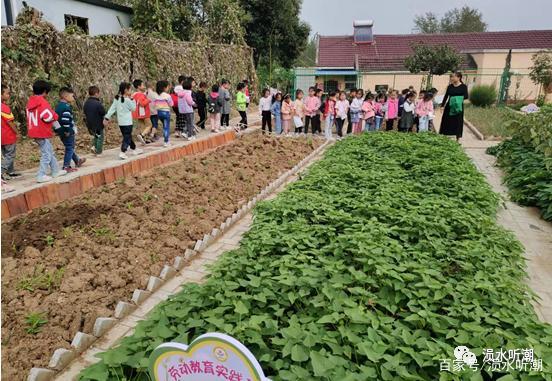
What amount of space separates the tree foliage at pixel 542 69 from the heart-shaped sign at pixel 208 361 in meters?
22.9

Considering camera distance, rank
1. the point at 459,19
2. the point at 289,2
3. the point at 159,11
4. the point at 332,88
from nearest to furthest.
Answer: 1. the point at 159,11
2. the point at 289,2
3. the point at 332,88
4. the point at 459,19

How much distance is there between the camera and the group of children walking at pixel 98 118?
233 inches

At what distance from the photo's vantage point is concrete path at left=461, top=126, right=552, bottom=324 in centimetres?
372

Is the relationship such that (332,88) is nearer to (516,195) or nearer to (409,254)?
(516,195)

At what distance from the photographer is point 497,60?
84.4 ft

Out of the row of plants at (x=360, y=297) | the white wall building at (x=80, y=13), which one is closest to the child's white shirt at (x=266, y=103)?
the white wall building at (x=80, y=13)

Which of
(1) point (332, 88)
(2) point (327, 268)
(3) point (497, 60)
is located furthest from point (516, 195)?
(3) point (497, 60)

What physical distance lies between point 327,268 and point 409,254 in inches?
32.3

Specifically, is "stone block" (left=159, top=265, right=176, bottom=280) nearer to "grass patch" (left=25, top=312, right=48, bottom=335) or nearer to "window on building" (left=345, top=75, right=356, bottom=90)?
"grass patch" (left=25, top=312, right=48, bottom=335)

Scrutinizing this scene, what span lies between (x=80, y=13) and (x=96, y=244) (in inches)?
516

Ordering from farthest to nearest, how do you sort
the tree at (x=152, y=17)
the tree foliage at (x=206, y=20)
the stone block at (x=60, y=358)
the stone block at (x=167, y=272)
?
the tree foliage at (x=206, y=20) → the tree at (x=152, y=17) → the stone block at (x=167, y=272) → the stone block at (x=60, y=358)

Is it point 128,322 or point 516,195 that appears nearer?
point 128,322

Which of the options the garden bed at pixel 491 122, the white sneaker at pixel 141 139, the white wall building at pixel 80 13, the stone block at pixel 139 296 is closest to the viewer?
the stone block at pixel 139 296

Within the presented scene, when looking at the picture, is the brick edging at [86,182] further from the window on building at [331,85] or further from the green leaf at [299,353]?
the window on building at [331,85]
